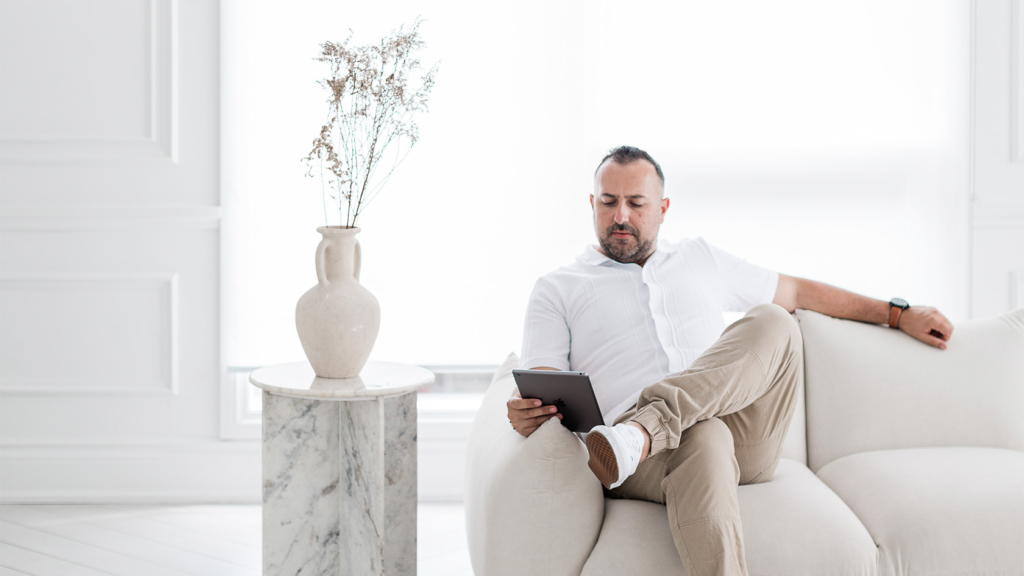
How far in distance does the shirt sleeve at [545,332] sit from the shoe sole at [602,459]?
51 centimetres

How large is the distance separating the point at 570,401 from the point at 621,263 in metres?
0.61

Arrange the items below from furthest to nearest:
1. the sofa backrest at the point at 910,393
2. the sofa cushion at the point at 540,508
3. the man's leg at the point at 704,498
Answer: the sofa backrest at the point at 910,393 → the sofa cushion at the point at 540,508 → the man's leg at the point at 704,498

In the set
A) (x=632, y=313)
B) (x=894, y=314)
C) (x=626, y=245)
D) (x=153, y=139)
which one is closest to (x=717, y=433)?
(x=632, y=313)

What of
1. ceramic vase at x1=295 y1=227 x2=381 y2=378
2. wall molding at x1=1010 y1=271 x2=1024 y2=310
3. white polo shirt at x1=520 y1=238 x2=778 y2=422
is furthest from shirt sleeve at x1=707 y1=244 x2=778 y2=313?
wall molding at x1=1010 y1=271 x2=1024 y2=310

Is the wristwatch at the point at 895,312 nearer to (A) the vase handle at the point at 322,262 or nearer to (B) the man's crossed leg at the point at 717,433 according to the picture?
(B) the man's crossed leg at the point at 717,433

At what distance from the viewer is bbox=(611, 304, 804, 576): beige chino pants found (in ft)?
4.60

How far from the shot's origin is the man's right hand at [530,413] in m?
1.64

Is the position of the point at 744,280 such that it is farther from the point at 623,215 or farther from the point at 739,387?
the point at 739,387

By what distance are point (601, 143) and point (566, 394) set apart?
1.48 meters

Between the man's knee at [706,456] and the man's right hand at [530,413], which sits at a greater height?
the man's right hand at [530,413]

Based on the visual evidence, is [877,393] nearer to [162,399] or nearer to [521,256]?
[521,256]

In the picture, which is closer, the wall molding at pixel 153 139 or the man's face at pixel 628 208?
the man's face at pixel 628 208

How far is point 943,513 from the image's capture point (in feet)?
5.27

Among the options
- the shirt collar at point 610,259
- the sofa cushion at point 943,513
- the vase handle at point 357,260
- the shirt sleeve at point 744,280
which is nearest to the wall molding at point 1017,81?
the shirt sleeve at point 744,280
